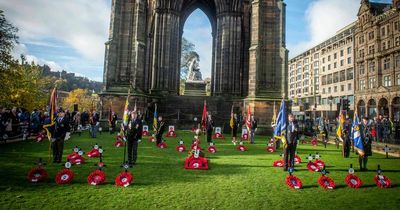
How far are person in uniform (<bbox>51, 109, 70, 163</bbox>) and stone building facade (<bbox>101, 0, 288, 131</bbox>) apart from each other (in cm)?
1144

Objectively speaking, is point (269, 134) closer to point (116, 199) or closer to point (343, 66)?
point (116, 199)

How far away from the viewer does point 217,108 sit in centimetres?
2361

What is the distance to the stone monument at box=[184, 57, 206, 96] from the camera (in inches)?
990

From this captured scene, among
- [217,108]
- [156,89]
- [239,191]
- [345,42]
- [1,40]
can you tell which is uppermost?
[345,42]

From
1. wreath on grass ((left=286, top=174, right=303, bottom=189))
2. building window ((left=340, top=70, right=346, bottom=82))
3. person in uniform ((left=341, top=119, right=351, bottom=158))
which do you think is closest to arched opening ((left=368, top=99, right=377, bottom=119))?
building window ((left=340, top=70, right=346, bottom=82))

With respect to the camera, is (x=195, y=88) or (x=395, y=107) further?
(x=395, y=107)

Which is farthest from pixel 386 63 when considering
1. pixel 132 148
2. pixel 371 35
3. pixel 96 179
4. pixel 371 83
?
pixel 96 179

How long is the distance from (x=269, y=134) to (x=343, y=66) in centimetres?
5206

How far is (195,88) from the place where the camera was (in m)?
25.3

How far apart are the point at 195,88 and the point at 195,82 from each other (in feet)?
1.97

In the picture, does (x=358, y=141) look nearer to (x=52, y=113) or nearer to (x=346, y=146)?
(x=346, y=146)

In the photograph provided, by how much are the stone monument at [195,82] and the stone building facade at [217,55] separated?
115 cm

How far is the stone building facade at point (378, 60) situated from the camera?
143 feet

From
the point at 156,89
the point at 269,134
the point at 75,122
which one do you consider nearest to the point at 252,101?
the point at 269,134
